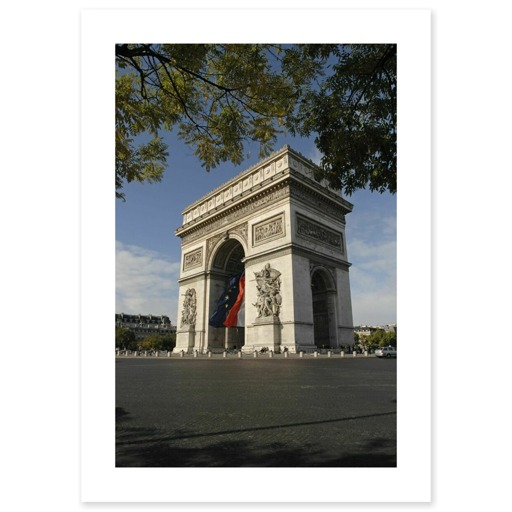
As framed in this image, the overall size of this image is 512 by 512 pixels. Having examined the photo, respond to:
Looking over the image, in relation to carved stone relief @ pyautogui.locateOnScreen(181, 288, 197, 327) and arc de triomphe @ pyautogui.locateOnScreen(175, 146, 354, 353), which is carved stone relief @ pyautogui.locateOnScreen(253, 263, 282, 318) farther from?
carved stone relief @ pyautogui.locateOnScreen(181, 288, 197, 327)

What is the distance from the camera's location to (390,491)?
3.32 metres

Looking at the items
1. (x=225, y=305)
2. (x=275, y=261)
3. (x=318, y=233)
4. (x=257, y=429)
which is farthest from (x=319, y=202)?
(x=257, y=429)

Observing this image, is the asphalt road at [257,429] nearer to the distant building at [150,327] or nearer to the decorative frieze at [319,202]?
the decorative frieze at [319,202]

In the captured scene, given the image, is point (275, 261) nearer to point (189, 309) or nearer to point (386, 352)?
point (386, 352)

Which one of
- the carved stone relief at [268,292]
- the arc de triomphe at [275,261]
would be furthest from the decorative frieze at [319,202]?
the carved stone relief at [268,292]

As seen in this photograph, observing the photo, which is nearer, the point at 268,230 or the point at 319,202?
the point at 268,230

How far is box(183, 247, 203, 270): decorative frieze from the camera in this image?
28844 millimetres

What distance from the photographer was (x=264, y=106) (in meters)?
4.79

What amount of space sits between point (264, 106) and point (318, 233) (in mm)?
18442
